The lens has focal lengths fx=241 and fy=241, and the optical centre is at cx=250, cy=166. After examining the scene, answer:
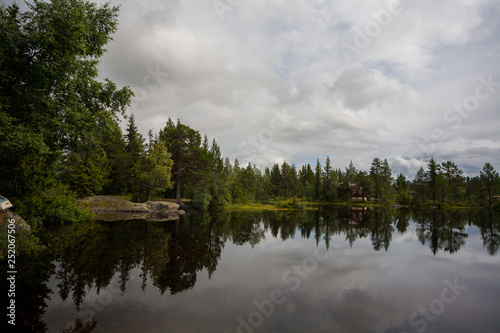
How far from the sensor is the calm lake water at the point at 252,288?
24.6ft

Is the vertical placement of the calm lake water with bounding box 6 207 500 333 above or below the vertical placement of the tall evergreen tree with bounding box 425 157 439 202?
below

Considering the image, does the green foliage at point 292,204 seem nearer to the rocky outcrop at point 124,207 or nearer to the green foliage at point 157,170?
the green foliage at point 157,170

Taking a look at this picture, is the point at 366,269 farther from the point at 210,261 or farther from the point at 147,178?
the point at 147,178

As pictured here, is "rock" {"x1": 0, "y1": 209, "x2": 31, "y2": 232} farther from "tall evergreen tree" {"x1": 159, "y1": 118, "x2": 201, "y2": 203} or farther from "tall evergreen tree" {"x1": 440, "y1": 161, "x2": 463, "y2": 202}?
"tall evergreen tree" {"x1": 440, "y1": 161, "x2": 463, "y2": 202}

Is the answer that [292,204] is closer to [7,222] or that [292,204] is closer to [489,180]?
[7,222]

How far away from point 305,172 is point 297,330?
127m

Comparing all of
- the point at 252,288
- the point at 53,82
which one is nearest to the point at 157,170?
the point at 53,82

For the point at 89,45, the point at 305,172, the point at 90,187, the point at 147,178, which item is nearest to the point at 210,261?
the point at 89,45

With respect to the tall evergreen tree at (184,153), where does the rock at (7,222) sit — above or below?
below

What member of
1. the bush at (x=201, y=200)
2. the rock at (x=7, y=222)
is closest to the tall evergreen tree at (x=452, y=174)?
the bush at (x=201, y=200)

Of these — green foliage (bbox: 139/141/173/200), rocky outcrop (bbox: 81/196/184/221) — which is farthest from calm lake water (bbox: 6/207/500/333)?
green foliage (bbox: 139/141/173/200)

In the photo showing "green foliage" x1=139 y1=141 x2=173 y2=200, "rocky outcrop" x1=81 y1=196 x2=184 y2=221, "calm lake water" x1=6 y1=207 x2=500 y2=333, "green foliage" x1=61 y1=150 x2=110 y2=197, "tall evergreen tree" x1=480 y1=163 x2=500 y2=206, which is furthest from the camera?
"tall evergreen tree" x1=480 y1=163 x2=500 y2=206

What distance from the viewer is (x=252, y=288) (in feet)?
34.0

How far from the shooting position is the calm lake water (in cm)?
751
